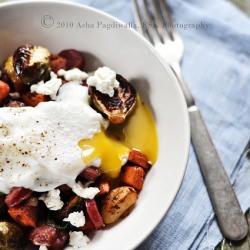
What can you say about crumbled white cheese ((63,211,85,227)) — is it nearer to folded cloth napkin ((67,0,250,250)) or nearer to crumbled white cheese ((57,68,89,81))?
folded cloth napkin ((67,0,250,250))

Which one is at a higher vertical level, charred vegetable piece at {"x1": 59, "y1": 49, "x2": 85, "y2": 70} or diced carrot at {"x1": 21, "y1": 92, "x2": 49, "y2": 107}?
charred vegetable piece at {"x1": 59, "y1": 49, "x2": 85, "y2": 70}

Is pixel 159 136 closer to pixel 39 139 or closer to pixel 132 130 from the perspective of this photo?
pixel 132 130

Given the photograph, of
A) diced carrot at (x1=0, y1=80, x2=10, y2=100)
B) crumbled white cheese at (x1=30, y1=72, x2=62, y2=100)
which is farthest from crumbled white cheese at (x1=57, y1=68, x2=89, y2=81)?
diced carrot at (x1=0, y1=80, x2=10, y2=100)

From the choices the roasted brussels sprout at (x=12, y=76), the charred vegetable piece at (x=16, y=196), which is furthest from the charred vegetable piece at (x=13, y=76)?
the charred vegetable piece at (x=16, y=196)

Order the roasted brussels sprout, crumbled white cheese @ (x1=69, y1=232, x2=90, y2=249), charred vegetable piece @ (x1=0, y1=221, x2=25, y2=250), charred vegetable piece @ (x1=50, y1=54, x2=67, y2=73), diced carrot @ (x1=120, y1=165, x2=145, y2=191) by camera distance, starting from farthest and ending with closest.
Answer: charred vegetable piece @ (x1=50, y1=54, x2=67, y2=73) → the roasted brussels sprout → diced carrot @ (x1=120, y1=165, x2=145, y2=191) → crumbled white cheese @ (x1=69, y1=232, x2=90, y2=249) → charred vegetable piece @ (x1=0, y1=221, x2=25, y2=250)

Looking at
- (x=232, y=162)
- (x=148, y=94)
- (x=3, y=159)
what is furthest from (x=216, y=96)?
(x=3, y=159)

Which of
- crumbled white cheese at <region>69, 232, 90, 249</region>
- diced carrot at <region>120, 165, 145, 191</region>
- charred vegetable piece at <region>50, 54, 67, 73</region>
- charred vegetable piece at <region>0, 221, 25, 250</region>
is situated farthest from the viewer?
charred vegetable piece at <region>50, 54, 67, 73</region>
